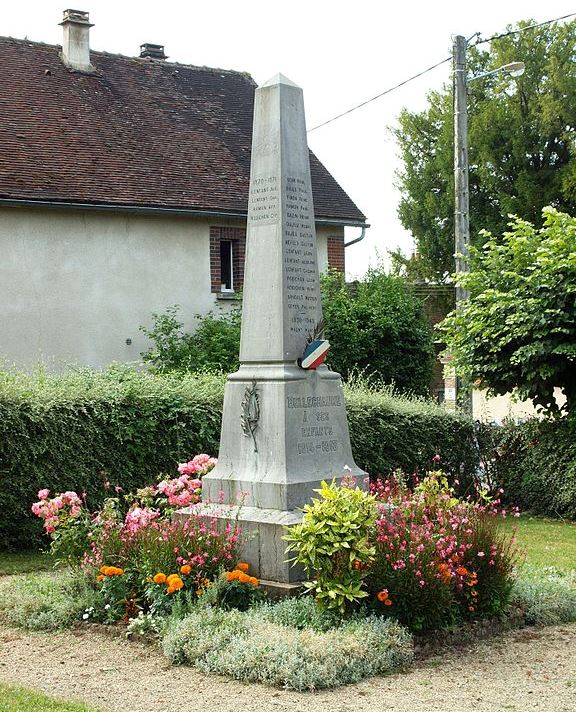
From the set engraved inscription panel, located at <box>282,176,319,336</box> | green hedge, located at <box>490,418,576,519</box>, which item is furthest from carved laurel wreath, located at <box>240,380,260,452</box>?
green hedge, located at <box>490,418,576,519</box>

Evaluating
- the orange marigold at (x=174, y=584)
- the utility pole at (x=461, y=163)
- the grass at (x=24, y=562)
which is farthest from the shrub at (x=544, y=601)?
the utility pole at (x=461, y=163)

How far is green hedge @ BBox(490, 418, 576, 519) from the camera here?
17.9m

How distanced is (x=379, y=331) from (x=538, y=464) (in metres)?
5.57

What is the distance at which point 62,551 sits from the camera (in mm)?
10258

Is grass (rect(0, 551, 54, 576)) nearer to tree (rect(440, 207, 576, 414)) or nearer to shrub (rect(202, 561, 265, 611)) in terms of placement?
shrub (rect(202, 561, 265, 611))

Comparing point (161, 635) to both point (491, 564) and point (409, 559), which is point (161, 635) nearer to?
point (409, 559)

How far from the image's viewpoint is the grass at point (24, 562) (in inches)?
497

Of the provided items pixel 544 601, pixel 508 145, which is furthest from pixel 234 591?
pixel 508 145

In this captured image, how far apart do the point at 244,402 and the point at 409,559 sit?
2380mm

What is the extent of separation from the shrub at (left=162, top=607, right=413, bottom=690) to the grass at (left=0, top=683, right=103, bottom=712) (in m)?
1.21

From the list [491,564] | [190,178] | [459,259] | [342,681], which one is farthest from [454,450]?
[342,681]

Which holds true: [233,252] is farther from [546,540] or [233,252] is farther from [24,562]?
[24,562]

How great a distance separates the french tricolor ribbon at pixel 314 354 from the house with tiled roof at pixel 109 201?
38.0 feet

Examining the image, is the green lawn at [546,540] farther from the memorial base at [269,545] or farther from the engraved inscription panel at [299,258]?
the engraved inscription panel at [299,258]
